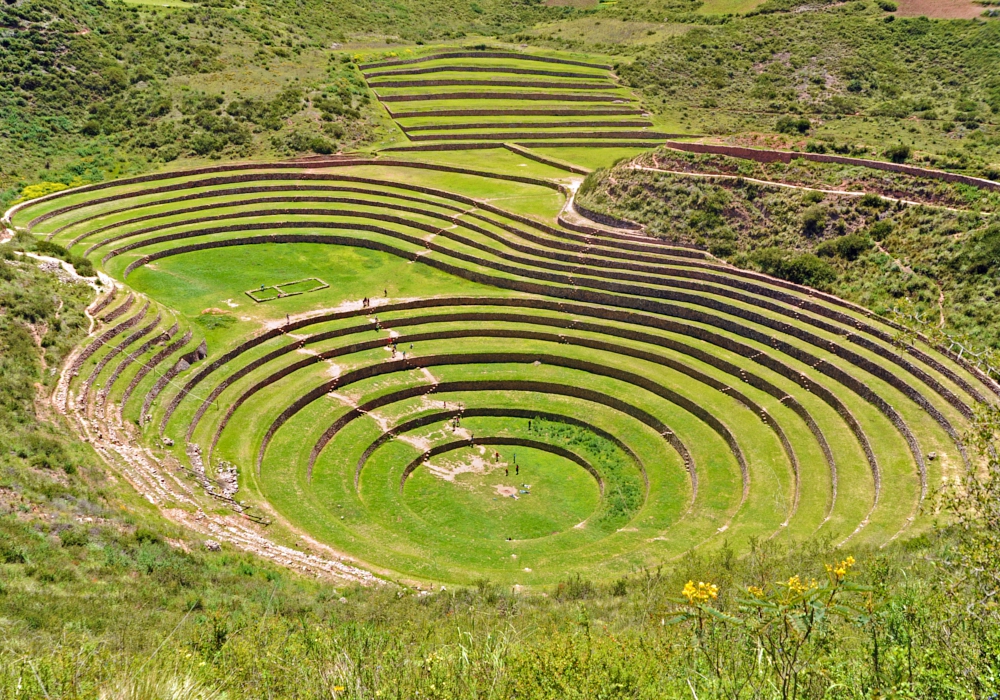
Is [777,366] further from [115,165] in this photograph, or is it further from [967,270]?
[115,165]

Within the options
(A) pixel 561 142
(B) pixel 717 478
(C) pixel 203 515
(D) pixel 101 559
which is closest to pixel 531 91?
(A) pixel 561 142

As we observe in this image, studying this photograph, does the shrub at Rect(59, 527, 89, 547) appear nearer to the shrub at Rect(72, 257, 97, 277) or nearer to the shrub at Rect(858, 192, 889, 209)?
the shrub at Rect(72, 257, 97, 277)

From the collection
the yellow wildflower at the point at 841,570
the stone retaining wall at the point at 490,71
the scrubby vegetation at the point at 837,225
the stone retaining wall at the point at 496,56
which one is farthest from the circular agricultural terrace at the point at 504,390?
the stone retaining wall at the point at 496,56

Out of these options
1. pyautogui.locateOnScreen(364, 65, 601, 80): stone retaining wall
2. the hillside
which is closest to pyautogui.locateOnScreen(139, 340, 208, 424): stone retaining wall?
the hillside

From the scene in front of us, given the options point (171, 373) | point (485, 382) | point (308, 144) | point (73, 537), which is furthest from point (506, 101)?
point (73, 537)

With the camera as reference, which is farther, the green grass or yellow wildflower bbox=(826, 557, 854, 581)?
the green grass

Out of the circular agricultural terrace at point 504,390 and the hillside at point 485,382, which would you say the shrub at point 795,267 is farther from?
the circular agricultural terrace at point 504,390

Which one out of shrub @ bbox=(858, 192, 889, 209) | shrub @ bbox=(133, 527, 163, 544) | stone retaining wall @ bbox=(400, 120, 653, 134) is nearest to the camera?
shrub @ bbox=(133, 527, 163, 544)
